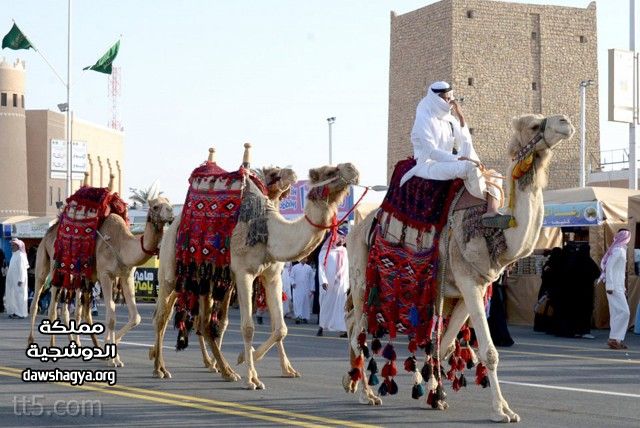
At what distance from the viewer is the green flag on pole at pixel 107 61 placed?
4300 centimetres

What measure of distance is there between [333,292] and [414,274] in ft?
42.7

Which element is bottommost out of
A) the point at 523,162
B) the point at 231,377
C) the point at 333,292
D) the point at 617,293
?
the point at 231,377

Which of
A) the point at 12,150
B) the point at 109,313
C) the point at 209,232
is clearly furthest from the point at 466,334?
the point at 12,150

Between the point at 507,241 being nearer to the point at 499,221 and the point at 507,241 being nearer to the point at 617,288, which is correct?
the point at 499,221

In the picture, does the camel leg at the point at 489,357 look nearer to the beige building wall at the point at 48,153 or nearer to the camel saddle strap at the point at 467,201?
the camel saddle strap at the point at 467,201

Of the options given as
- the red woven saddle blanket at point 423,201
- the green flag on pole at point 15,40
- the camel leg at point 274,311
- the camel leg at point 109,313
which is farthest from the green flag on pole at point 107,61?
the red woven saddle blanket at point 423,201

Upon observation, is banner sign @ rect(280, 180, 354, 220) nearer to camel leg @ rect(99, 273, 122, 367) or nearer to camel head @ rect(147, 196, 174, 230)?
camel leg @ rect(99, 273, 122, 367)

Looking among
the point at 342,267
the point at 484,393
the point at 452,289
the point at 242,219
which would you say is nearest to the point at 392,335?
the point at 452,289

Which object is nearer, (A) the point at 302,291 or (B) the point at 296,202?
(A) the point at 302,291

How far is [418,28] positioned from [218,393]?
2784 inches

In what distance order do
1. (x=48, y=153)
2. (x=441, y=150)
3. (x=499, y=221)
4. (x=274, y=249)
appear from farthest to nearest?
(x=48, y=153) < (x=274, y=249) < (x=441, y=150) < (x=499, y=221)

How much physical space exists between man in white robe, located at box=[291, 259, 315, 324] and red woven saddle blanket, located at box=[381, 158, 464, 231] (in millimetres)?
16904

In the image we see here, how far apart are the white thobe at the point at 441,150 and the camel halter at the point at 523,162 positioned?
8.8 inches

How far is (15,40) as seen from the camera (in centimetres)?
4266
